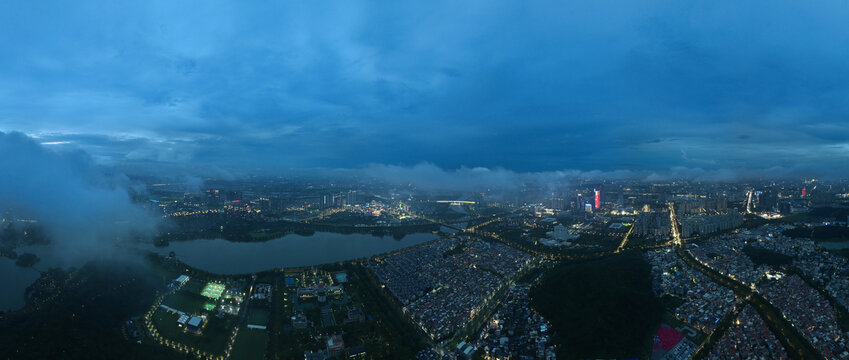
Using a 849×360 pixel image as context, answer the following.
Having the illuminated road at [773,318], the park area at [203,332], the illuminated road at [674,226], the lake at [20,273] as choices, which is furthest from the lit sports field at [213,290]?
the illuminated road at [674,226]

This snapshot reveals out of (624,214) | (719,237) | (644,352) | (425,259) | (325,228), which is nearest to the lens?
(644,352)

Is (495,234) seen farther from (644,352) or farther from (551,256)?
(644,352)

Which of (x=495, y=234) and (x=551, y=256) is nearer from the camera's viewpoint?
(x=551, y=256)

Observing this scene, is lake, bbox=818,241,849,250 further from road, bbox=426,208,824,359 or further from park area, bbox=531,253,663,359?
park area, bbox=531,253,663,359

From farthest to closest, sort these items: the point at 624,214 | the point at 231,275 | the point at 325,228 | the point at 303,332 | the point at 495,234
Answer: the point at 624,214 < the point at 325,228 < the point at 495,234 < the point at 231,275 < the point at 303,332

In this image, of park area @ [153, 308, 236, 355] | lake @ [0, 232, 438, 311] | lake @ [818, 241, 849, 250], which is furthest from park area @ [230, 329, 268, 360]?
lake @ [818, 241, 849, 250]

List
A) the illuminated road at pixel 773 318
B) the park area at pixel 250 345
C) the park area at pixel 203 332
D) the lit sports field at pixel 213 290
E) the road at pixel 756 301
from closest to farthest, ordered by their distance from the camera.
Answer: the illuminated road at pixel 773 318
the road at pixel 756 301
the park area at pixel 250 345
the park area at pixel 203 332
the lit sports field at pixel 213 290

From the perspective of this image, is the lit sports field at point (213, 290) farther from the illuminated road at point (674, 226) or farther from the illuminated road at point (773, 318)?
the illuminated road at point (674, 226)

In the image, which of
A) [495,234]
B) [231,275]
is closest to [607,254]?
[495,234]
